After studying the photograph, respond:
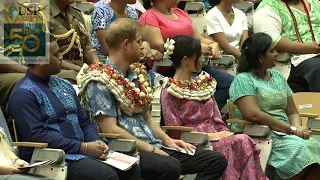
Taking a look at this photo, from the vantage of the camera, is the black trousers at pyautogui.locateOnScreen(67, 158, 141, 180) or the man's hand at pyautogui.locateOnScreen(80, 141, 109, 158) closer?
the black trousers at pyautogui.locateOnScreen(67, 158, 141, 180)

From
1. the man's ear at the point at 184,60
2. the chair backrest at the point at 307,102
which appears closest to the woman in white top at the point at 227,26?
the chair backrest at the point at 307,102

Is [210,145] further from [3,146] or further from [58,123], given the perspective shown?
[3,146]

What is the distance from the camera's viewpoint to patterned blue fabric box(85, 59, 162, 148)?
4293mm

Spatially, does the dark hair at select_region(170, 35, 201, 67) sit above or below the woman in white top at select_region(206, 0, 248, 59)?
above

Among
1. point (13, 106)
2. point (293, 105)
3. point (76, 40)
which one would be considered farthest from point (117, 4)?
point (13, 106)

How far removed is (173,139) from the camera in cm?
471

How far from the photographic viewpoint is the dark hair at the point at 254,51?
205 inches

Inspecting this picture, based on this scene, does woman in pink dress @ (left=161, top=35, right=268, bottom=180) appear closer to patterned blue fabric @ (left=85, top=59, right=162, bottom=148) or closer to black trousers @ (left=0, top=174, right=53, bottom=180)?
patterned blue fabric @ (left=85, top=59, right=162, bottom=148)

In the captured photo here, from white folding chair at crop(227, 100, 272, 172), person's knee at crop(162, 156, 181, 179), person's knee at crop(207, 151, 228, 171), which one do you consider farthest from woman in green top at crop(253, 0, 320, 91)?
person's knee at crop(162, 156, 181, 179)

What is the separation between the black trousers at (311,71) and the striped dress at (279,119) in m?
0.75

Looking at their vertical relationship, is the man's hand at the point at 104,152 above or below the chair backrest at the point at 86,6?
below

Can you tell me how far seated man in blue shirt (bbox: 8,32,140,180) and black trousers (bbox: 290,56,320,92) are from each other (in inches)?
91.4

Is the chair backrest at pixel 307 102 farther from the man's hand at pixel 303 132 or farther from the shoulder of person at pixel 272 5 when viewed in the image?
the shoulder of person at pixel 272 5

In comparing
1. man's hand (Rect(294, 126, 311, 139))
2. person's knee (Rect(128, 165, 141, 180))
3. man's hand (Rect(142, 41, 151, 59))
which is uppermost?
man's hand (Rect(142, 41, 151, 59))
